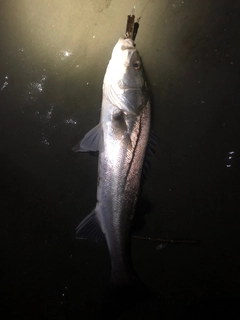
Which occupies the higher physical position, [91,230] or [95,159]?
[95,159]

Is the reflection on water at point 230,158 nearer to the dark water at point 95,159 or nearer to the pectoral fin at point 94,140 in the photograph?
the dark water at point 95,159

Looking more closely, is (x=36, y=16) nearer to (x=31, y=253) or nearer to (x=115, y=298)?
(x=31, y=253)

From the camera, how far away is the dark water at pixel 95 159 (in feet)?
7.38

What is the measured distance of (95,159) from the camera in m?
2.37

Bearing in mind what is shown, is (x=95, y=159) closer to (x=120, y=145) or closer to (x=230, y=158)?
(x=120, y=145)

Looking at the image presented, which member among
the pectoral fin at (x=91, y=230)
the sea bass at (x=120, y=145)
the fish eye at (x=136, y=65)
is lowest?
the pectoral fin at (x=91, y=230)

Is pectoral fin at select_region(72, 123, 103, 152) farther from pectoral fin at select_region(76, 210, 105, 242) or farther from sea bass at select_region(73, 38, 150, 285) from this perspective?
pectoral fin at select_region(76, 210, 105, 242)

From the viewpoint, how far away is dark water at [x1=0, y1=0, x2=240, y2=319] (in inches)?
88.5

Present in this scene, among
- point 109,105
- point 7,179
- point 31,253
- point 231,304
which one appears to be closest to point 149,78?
point 109,105

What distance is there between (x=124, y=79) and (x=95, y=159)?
850mm

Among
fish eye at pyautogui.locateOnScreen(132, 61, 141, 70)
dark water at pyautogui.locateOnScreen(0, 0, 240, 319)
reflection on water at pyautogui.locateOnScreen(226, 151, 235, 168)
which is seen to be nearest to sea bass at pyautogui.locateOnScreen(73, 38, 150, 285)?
fish eye at pyautogui.locateOnScreen(132, 61, 141, 70)

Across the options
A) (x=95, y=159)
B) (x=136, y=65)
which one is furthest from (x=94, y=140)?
(x=136, y=65)

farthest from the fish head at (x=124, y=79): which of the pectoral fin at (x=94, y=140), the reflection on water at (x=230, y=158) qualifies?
the reflection on water at (x=230, y=158)

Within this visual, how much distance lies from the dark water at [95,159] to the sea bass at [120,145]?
37 cm
